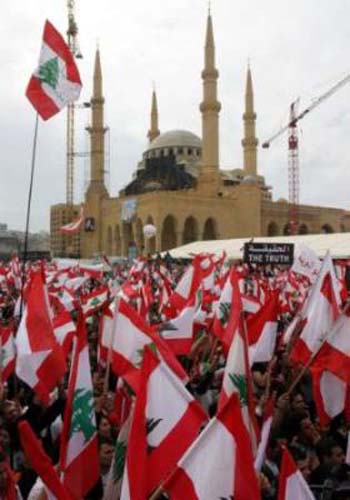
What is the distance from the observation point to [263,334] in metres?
5.96

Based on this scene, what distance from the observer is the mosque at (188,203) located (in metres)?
50.0

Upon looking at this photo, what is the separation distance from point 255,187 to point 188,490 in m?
50.5

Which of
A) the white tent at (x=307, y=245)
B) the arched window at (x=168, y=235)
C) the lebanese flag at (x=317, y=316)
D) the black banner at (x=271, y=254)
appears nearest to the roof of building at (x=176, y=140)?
the arched window at (x=168, y=235)

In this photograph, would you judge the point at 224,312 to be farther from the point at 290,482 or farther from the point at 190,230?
the point at 190,230

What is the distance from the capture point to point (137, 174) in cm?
6812

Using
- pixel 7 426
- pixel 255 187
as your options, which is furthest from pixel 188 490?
pixel 255 187

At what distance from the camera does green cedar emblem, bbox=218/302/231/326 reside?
7.13 meters

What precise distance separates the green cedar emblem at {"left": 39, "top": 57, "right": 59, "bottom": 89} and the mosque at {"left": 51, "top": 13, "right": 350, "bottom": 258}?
38222mm

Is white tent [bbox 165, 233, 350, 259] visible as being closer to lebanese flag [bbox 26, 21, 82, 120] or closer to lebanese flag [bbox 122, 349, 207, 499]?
lebanese flag [bbox 26, 21, 82, 120]

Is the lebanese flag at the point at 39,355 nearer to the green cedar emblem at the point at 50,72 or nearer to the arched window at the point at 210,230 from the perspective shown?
the green cedar emblem at the point at 50,72

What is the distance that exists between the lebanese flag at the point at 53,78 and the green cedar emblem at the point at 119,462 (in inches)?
213

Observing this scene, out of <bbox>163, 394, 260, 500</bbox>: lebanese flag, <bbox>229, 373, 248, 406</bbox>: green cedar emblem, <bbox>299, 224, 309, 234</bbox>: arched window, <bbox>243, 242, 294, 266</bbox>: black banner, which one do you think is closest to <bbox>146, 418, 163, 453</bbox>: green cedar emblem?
<bbox>163, 394, 260, 500</bbox>: lebanese flag

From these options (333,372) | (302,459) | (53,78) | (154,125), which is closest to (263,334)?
(333,372)

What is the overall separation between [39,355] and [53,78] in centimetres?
448
